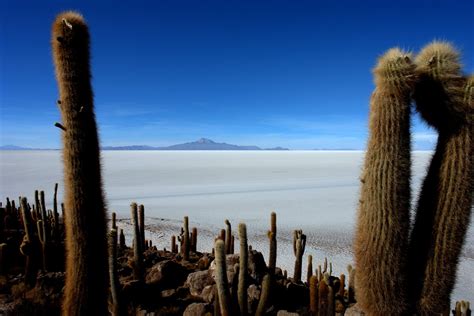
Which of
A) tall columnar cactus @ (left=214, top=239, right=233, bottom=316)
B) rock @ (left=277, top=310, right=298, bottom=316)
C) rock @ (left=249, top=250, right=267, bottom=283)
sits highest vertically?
tall columnar cactus @ (left=214, top=239, right=233, bottom=316)

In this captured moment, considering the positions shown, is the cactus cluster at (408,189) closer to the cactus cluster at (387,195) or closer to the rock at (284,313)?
the cactus cluster at (387,195)

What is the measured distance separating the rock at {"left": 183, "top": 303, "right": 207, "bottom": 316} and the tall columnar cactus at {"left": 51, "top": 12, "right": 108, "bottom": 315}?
976 mm

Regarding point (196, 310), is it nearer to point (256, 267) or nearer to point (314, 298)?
point (256, 267)

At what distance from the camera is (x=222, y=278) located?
3375 millimetres

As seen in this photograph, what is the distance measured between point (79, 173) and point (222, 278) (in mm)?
1652

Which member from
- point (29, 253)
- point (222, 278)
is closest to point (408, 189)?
point (222, 278)

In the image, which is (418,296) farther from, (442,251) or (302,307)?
(302,307)

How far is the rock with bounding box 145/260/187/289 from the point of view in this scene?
200 inches

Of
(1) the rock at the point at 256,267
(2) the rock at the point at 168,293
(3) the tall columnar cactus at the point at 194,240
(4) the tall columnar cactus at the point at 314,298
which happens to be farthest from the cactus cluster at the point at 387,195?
(3) the tall columnar cactus at the point at 194,240

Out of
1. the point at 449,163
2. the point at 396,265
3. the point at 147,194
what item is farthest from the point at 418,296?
the point at 147,194

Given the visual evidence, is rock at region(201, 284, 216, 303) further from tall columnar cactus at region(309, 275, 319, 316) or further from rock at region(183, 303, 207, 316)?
tall columnar cactus at region(309, 275, 319, 316)

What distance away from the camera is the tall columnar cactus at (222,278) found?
130 inches

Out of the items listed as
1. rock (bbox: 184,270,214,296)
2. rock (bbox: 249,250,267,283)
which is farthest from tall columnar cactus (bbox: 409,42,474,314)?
rock (bbox: 184,270,214,296)

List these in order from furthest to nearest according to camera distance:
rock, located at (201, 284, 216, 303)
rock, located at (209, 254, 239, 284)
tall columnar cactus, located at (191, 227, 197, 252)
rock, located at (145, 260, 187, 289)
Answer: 1. tall columnar cactus, located at (191, 227, 197, 252)
2. rock, located at (145, 260, 187, 289)
3. rock, located at (209, 254, 239, 284)
4. rock, located at (201, 284, 216, 303)
